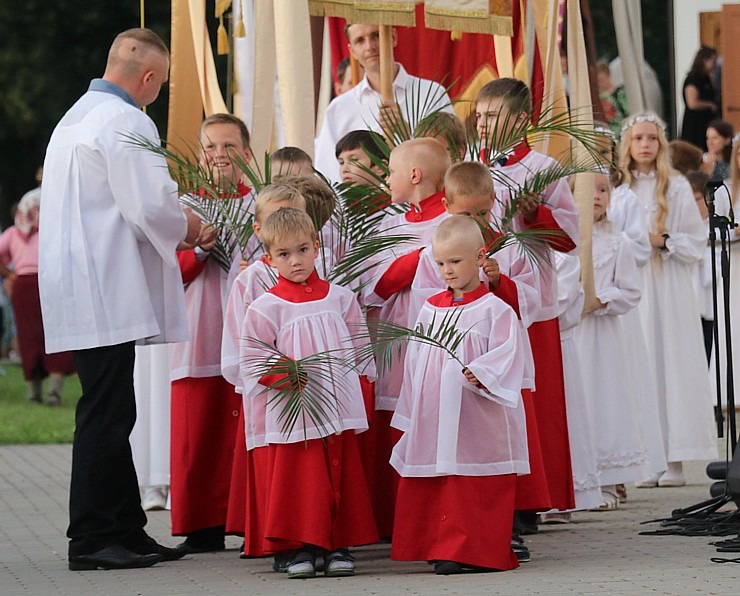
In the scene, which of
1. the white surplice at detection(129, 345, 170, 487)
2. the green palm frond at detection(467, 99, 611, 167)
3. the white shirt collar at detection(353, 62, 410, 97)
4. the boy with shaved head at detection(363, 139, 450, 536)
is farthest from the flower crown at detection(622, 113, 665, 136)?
the boy with shaved head at detection(363, 139, 450, 536)

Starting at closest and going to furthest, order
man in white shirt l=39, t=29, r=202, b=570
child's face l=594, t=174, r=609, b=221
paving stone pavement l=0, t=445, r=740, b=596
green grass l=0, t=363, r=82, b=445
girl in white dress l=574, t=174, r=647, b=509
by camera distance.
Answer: paving stone pavement l=0, t=445, r=740, b=596 < man in white shirt l=39, t=29, r=202, b=570 < girl in white dress l=574, t=174, r=647, b=509 < child's face l=594, t=174, r=609, b=221 < green grass l=0, t=363, r=82, b=445

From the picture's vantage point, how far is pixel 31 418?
55.5 ft

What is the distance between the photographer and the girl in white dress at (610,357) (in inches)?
373

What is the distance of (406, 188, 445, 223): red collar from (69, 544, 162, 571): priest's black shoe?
1861mm

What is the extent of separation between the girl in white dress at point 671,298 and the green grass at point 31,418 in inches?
222

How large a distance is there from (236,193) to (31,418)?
32.0 feet

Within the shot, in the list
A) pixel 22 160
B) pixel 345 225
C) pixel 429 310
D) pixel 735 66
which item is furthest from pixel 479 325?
pixel 22 160

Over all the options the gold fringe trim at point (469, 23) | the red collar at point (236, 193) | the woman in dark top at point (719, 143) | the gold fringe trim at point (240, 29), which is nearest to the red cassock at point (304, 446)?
the red collar at point (236, 193)

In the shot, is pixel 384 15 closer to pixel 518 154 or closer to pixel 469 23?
pixel 469 23

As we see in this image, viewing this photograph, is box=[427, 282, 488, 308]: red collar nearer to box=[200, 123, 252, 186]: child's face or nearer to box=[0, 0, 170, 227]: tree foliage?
box=[200, 123, 252, 186]: child's face

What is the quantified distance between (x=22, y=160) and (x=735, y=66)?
60.8 feet

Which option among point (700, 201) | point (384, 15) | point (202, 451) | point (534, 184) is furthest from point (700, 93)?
point (202, 451)

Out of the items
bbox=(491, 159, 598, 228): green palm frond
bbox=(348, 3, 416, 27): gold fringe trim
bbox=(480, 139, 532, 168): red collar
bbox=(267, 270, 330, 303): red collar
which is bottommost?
bbox=(267, 270, 330, 303): red collar

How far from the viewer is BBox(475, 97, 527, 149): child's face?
756 centimetres
